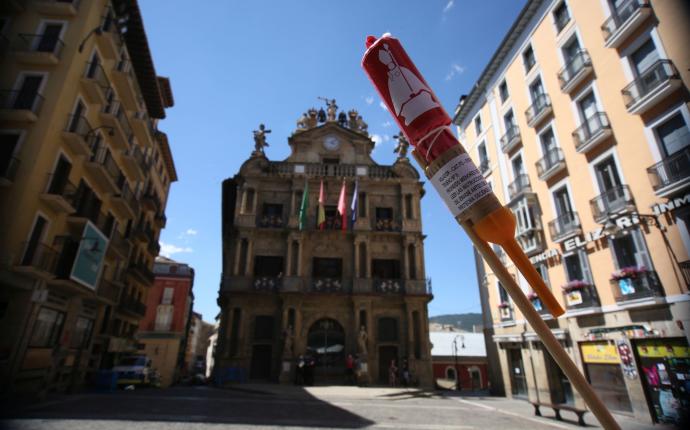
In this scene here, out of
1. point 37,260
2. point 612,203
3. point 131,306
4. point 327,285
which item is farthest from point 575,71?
point 131,306

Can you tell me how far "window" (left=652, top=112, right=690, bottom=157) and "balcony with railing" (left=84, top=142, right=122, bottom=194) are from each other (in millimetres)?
23376

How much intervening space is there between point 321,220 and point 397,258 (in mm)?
6707

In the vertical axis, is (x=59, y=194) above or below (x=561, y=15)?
below

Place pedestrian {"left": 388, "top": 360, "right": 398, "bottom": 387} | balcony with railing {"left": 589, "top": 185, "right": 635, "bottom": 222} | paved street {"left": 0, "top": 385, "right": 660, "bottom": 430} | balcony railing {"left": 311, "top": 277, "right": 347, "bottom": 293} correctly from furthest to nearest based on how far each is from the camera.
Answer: balcony railing {"left": 311, "top": 277, "right": 347, "bottom": 293} → pedestrian {"left": 388, "top": 360, "right": 398, "bottom": 387} → balcony with railing {"left": 589, "top": 185, "right": 635, "bottom": 222} → paved street {"left": 0, "top": 385, "right": 660, "bottom": 430}

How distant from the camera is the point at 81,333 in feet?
60.0

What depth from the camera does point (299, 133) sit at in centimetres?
3009

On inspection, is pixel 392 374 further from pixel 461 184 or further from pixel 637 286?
pixel 461 184

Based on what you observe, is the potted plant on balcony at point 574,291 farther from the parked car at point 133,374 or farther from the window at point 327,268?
the parked car at point 133,374

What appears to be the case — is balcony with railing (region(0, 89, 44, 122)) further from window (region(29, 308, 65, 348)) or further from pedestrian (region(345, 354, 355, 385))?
pedestrian (region(345, 354, 355, 385))

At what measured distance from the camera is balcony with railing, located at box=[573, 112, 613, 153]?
13334 millimetres

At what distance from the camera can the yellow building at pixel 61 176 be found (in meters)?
12.8

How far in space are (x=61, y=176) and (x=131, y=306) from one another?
14.4m

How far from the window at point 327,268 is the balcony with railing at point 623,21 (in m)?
19.9

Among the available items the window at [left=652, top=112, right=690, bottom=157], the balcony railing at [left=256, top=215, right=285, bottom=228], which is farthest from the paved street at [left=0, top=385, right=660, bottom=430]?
the balcony railing at [left=256, top=215, right=285, bottom=228]
